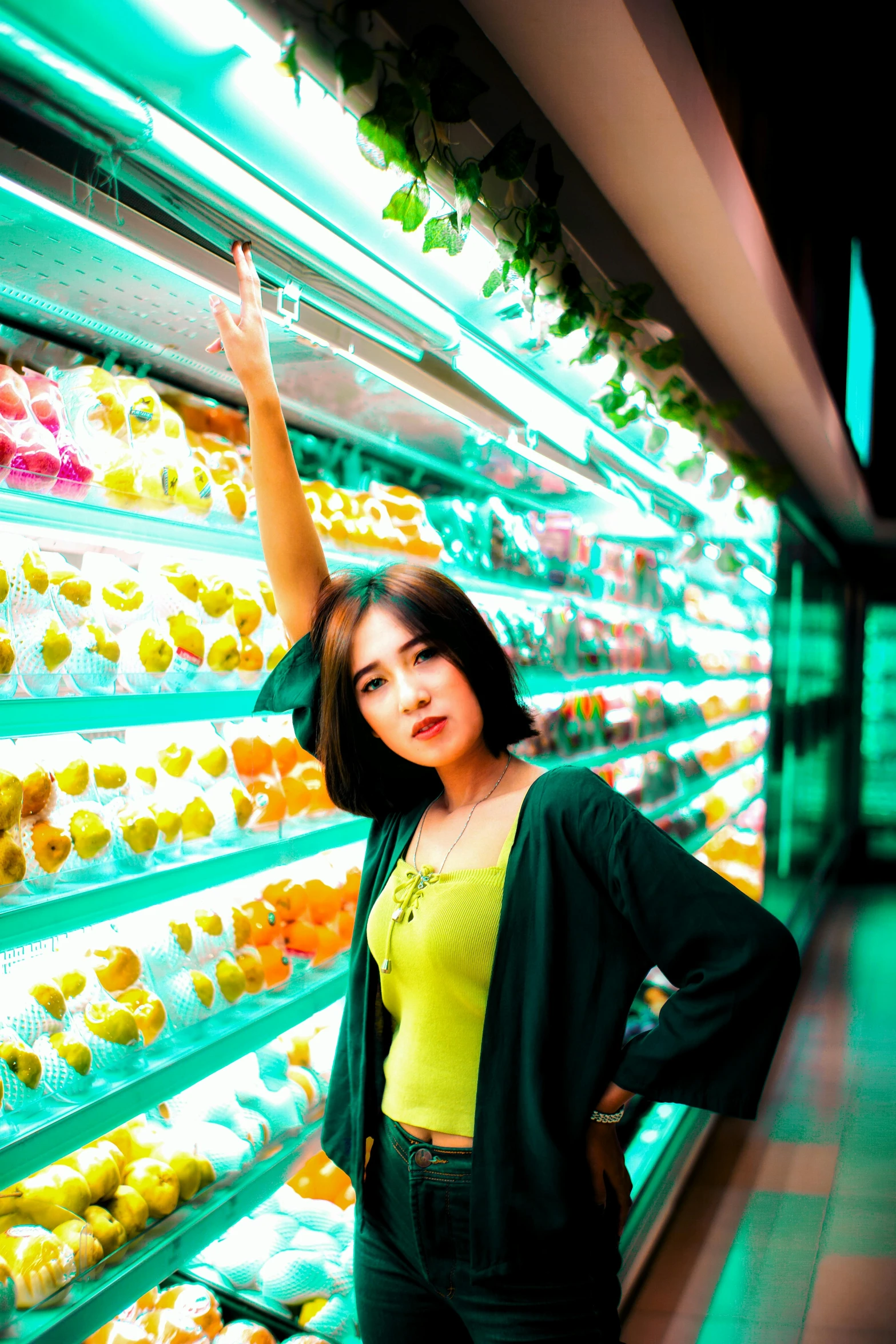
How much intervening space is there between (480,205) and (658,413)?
4.71 ft

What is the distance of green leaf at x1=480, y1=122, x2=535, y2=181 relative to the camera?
1.75 m

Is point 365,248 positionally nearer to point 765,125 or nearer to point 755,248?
point 755,248

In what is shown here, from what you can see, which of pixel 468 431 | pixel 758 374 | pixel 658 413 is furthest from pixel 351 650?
pixel 758 374

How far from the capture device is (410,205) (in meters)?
1.61

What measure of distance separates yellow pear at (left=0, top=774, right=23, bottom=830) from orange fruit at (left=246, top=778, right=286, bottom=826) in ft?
1.96

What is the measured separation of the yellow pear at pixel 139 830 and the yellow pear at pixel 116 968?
0.19 m

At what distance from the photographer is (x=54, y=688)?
144 centimetres

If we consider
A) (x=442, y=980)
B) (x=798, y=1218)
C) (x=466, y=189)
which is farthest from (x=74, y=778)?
(x=798, y=1218)

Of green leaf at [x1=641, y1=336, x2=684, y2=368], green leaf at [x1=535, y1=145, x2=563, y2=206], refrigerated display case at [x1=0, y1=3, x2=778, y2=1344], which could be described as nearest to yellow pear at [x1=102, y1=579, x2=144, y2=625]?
refrigerated display case at [x1=0, y1=3, x2=778, y2=1344]

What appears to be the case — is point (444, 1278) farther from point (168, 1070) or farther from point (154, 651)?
point (154, 651)

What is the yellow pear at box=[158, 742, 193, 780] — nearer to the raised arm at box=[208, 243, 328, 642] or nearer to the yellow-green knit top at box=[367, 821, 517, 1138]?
the raised arm at box=[208, 243, 328, 642]

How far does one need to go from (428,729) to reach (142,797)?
22.1 inches

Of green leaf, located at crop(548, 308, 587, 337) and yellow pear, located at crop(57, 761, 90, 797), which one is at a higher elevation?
green leaf, located at crop(548, 308, 587, 337)

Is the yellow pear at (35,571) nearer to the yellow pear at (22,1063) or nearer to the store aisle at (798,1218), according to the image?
the yellow pear at (22,1063)
